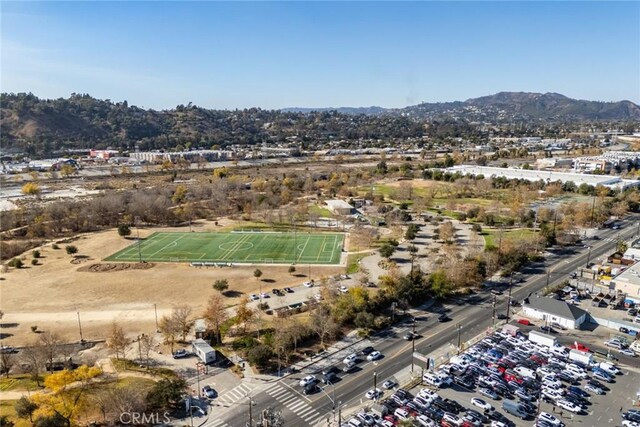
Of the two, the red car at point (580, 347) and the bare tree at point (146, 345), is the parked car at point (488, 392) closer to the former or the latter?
the red car at point (580, 347)

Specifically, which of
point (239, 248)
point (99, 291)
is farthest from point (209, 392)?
point (239, 248)

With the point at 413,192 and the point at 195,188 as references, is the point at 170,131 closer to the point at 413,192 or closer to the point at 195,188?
the point at 195,188

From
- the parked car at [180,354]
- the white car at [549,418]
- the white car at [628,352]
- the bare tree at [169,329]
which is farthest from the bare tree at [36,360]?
the white car at [628,352]

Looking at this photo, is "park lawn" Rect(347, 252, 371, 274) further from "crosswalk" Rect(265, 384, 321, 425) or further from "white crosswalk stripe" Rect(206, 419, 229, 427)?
"white crosswalk stripe" Rect(206, 419, 229, 427)

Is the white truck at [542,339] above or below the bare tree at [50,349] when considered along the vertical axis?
below

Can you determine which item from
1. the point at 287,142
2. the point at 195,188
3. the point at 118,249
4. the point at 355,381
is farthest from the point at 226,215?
the point at 287,142

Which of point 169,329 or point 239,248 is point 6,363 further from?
point 239,248
